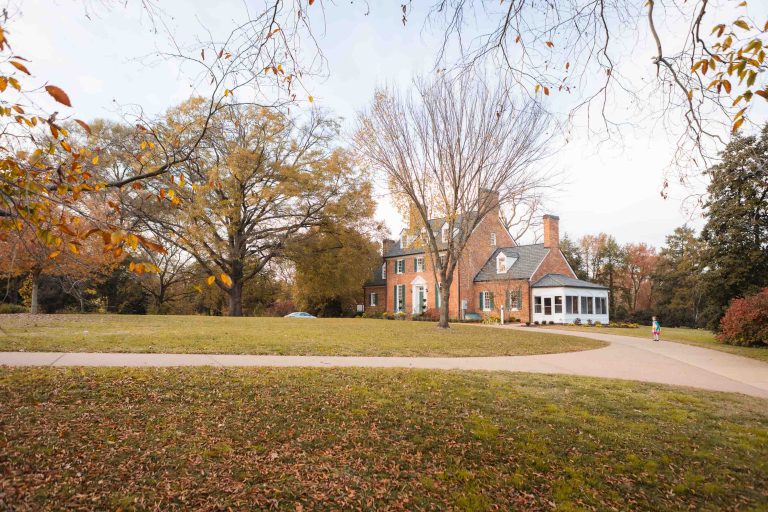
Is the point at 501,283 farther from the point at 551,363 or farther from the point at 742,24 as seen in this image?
the point at 742,24

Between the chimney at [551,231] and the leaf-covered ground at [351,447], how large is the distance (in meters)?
28.6

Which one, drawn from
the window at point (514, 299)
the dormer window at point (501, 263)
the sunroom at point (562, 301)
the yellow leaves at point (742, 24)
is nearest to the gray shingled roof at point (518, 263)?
the dormer window at point (501, 263)

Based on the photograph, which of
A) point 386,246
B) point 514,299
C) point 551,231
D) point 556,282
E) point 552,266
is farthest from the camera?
point 386,246

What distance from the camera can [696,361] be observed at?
13.0 meters

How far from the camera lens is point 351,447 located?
4.91 meters

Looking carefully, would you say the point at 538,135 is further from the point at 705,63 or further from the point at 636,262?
the point at 636,262

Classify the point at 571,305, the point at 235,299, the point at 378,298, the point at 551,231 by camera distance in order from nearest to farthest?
the point at 235,299
the point at 571,305
the point at 551,231
the point at 378,298

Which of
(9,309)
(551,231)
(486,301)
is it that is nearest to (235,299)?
(9,309)

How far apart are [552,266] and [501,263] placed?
359 centimetres

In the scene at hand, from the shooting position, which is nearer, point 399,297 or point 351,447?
point 351,447

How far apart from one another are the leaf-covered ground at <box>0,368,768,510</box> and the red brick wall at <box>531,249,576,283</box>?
88.4 ft

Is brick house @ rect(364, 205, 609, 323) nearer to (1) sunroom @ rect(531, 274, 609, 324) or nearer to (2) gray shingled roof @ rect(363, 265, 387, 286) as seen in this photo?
(1) sunroom @ rect(531, 274, 609, 324)

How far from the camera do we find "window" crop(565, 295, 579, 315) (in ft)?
105

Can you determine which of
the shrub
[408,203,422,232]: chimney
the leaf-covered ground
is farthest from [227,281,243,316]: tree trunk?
the leaf-covered ground
